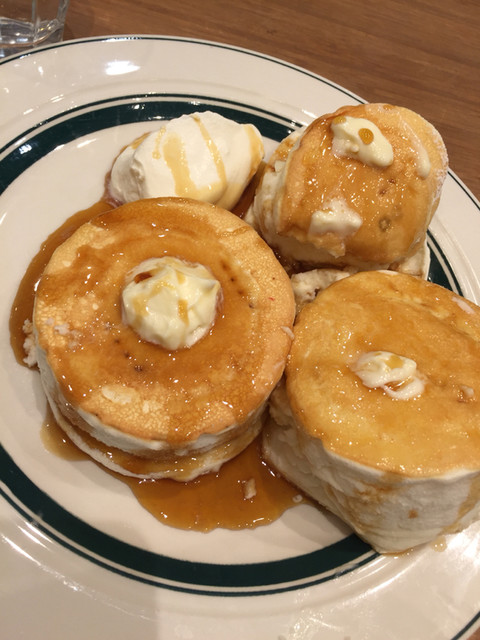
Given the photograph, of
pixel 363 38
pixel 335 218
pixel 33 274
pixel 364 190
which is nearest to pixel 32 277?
pixel 33 274

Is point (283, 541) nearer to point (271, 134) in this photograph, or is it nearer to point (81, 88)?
point (271, 134)

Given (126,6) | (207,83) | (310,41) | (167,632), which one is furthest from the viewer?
(310,41)

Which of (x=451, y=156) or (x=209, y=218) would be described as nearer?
(x=209, y=218)

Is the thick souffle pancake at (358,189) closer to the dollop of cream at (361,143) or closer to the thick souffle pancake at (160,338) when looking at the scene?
the dollop of cream at (361,143)

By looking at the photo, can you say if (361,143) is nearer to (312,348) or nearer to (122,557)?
(312,348)

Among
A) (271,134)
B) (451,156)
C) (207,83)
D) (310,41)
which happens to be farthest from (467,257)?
(310,41)

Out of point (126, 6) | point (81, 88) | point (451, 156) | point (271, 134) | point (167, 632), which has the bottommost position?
point (167, 632)
